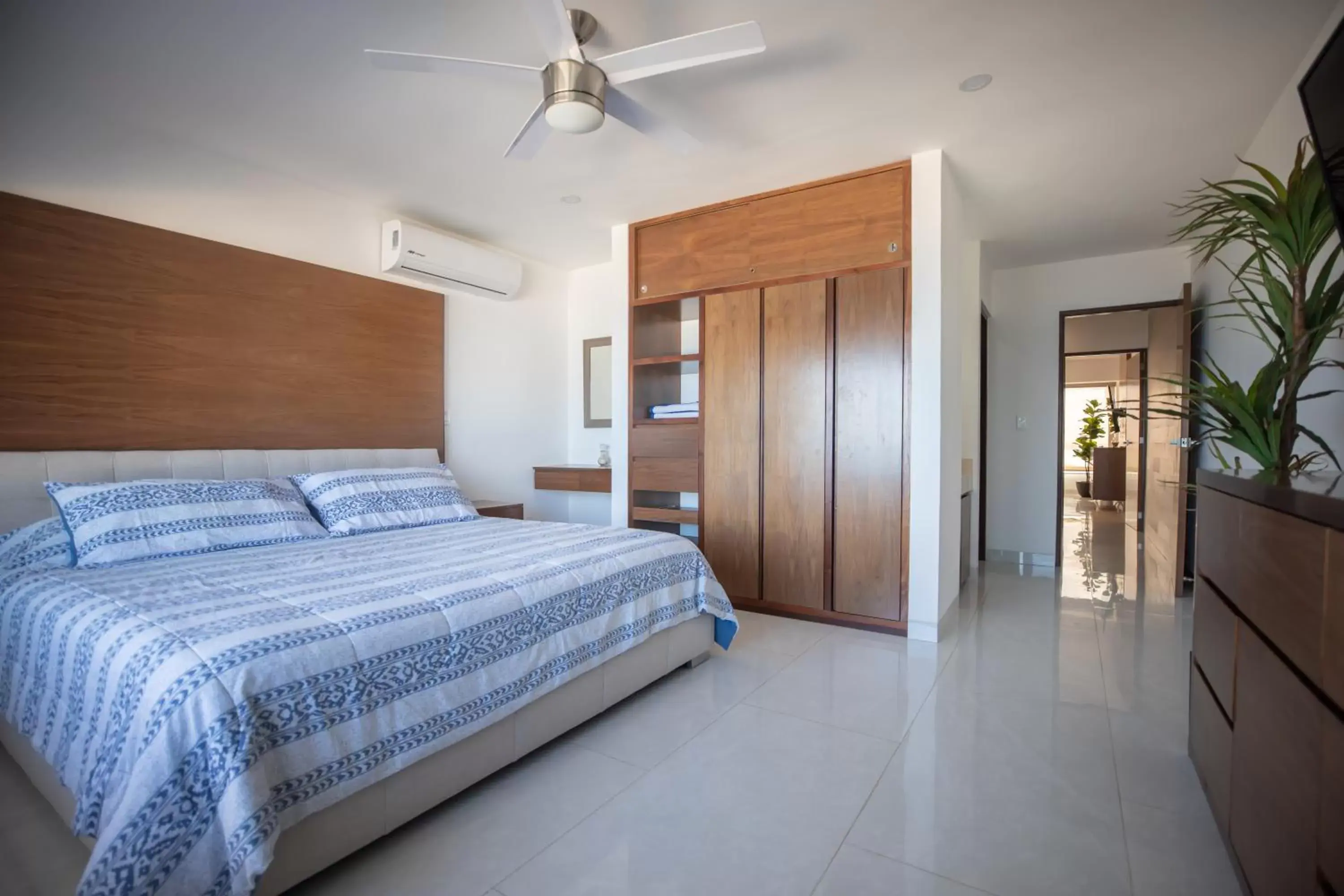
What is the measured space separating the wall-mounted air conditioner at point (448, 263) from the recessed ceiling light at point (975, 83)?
3.02 meters

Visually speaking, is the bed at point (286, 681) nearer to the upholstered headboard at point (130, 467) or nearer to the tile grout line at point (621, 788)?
the upholstered headboard at point (130, 467)

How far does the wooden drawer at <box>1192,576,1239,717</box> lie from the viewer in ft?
4.89

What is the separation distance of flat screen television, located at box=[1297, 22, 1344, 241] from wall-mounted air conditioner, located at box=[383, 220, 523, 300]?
12.8 ft

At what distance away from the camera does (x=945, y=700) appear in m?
2.40

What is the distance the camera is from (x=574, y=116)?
81.7 inches

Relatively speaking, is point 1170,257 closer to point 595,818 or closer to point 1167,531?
point 1167,531

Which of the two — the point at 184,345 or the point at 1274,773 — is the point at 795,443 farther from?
the point at 184,345

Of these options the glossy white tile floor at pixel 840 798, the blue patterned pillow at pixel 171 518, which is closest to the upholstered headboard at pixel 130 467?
the blue patterned pillow at pixel 171 518

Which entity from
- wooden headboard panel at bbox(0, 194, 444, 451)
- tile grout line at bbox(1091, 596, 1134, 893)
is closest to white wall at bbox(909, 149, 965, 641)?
tile grout line at bbox(1091, 596, 1134, 893)

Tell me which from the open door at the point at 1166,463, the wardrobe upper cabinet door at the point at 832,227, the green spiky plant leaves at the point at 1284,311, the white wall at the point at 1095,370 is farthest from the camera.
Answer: the white wall at the point at 1095,370

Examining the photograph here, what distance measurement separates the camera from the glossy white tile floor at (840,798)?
1430 mm

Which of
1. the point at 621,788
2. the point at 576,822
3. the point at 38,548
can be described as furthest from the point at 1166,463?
the point at 38,548

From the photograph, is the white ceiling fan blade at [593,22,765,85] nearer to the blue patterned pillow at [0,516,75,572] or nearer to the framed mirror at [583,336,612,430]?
the blue patterned pillow at [0,516,75,572]

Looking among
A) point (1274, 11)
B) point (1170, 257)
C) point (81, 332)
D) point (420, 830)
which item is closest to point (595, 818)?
point (420, 830)
